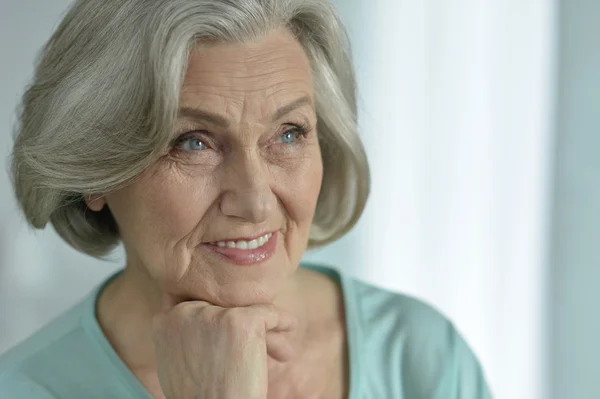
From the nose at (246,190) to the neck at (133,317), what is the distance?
0.97 feet

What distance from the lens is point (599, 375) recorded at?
2.24 meters

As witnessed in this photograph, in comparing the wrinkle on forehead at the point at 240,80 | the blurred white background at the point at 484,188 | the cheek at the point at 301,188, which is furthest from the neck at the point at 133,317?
the blurred white background at the point at 484,188

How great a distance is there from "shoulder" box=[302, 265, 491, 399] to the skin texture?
24cm

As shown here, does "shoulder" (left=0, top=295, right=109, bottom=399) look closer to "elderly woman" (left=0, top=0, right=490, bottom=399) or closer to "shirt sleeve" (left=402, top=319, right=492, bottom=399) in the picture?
"elderly woman" (left=0, top=0, right=490, bottom=399)

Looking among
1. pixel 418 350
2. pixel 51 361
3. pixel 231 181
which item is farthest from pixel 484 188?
pixel 51 361

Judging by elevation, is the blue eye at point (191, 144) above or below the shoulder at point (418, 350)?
above

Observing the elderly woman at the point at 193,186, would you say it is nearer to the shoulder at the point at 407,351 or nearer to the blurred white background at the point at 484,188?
the shoulder at the point at 407,351

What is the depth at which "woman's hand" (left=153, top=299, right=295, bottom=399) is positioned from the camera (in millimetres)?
1295

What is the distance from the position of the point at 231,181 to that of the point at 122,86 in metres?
0.22

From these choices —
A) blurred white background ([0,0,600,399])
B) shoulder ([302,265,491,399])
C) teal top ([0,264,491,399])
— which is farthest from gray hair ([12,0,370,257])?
blurred white background ([0,0,600,399])

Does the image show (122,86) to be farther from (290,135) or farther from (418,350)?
(418,350)

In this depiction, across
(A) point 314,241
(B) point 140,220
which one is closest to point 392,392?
(A) point 314,241

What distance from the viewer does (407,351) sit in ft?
5.38

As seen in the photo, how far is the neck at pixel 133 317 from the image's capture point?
4.97 feet
